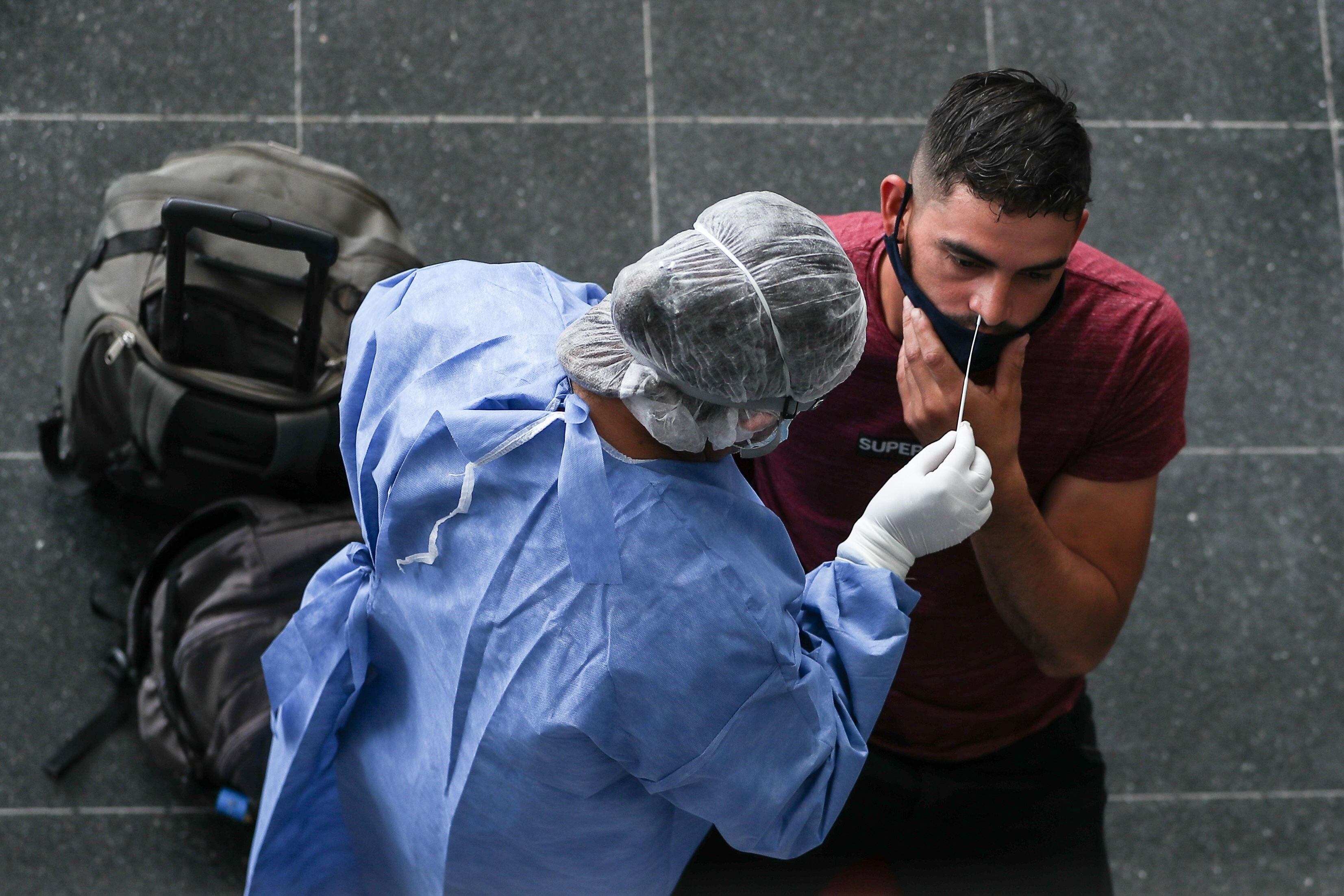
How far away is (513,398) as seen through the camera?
4.17 feet

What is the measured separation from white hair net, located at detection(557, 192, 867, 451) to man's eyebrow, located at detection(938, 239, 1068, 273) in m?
0.25

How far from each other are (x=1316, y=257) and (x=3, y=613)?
274 centimetres

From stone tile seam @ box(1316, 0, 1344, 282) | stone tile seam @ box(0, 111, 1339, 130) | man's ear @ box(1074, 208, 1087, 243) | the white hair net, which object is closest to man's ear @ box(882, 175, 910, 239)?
man's ear @ box(1074, 208, 1087, 243)

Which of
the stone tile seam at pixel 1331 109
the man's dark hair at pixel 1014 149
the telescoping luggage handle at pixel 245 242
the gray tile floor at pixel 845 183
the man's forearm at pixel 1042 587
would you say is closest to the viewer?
the man's dark hair at pixel 1014 149

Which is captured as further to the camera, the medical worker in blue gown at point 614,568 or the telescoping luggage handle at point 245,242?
the telescoping luggage handle at point 245,242

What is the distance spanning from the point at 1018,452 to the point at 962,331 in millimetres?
199

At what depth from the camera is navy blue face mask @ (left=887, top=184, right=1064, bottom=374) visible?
1485mm

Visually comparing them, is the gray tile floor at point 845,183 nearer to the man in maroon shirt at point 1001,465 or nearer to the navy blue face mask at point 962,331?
the man in maroon shirt at point 1001,465

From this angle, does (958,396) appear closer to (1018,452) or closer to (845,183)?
(1018,452)

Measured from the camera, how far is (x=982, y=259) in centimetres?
143

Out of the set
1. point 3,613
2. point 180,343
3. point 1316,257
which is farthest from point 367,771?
point 1316,257

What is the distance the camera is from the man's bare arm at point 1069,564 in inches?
60.4

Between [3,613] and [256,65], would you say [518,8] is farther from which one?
[3,613]

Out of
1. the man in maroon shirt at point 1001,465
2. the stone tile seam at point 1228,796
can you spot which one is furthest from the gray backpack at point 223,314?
the stone tile seam at point 1228,796
